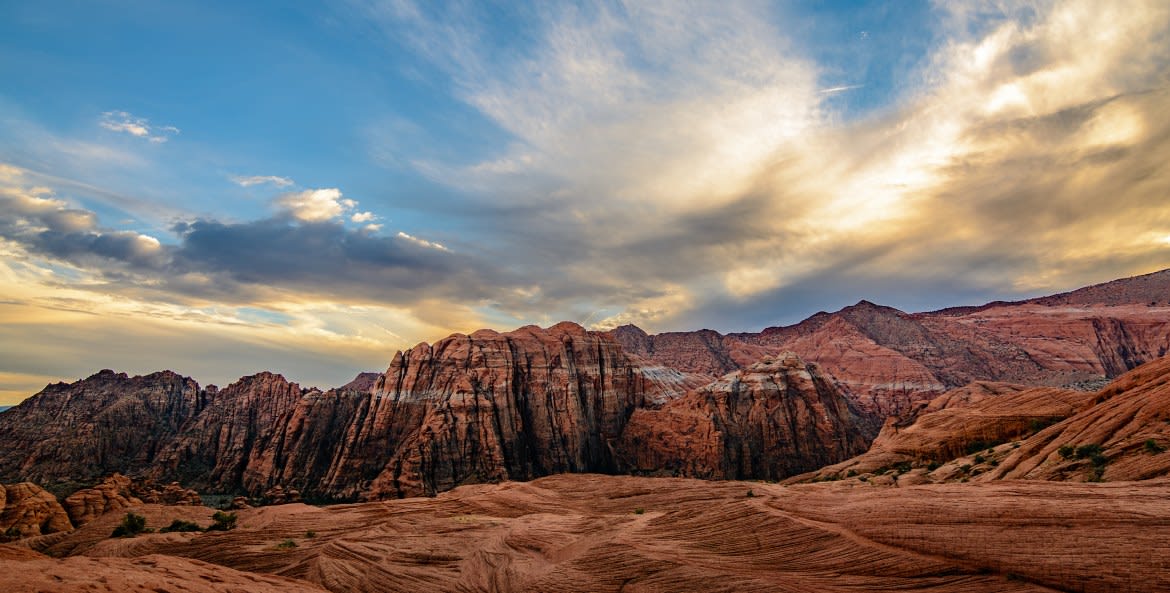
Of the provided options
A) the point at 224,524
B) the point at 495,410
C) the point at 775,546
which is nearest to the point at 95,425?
the point at 495,410

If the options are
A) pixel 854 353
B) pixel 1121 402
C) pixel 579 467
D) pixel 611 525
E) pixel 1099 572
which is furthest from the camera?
pixel 854 353

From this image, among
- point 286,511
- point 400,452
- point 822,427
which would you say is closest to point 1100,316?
point 822,427

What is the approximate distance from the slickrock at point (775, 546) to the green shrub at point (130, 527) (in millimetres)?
4668

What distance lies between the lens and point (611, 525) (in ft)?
82.9

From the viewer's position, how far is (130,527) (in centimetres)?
3678

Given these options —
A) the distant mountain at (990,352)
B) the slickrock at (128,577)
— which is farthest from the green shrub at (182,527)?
the distant mountain at (990,352)

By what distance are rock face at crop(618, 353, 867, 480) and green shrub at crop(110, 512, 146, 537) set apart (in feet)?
246

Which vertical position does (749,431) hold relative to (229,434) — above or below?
above

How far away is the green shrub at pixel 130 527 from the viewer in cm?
3559

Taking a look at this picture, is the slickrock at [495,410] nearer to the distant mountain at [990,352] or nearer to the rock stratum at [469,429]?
the rock stratum at [469,429]

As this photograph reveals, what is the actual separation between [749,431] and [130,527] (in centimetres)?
8971

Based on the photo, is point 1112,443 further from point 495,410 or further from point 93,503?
point 495,410

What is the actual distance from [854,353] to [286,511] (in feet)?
565

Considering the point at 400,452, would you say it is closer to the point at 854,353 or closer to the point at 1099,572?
the point at 1099,572
